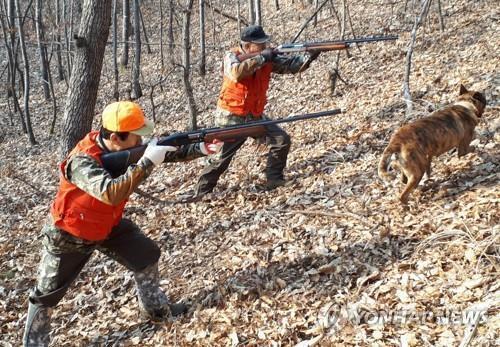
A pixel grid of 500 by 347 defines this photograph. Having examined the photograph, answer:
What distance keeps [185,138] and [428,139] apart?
3064 millimetres

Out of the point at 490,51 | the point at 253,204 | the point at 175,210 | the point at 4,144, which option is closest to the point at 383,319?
the point at 253,204

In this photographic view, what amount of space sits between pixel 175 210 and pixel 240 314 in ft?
11.4

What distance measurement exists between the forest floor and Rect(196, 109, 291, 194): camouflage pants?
1.10 ft

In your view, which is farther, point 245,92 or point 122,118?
point 245,92

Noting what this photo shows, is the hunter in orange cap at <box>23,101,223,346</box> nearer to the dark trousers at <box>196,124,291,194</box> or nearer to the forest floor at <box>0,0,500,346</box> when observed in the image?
the forest floor at <box>0,0,500,346</box>

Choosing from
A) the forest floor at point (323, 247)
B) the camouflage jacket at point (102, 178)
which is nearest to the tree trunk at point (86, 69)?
the forest floor at point (323, 247)

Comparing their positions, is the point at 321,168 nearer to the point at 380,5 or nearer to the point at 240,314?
the point at 240,314

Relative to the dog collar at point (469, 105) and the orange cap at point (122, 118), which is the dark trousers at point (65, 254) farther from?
the dog collar at point (469, 105)

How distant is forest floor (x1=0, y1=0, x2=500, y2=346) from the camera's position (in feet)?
13.8

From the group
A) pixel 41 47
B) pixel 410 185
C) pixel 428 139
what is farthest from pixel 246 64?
pixel 41 47

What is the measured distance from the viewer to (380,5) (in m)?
20.0

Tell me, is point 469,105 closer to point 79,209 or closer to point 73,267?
point 79,209

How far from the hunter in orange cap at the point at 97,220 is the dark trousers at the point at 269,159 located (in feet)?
7.73

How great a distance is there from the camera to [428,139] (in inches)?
223
